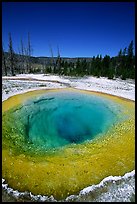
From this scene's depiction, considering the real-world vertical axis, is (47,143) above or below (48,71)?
below

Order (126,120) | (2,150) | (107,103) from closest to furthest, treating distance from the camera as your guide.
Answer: (2,150) < (126,120) < (107,103)

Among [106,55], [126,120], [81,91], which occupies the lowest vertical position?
[126,120]

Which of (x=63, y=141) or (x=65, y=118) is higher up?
(x=65, y=118)

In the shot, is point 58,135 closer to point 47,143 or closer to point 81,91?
point 47,143

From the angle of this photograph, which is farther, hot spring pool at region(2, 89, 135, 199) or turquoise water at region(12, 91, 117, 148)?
turquoise water at region(12, 91, 117, 148)

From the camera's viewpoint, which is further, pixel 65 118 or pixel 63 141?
pixel 65 118

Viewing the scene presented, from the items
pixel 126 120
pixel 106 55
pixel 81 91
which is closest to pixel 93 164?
pixel 126 120

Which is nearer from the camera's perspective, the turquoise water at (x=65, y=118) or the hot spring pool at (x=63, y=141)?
the hot spring pool at (x=63, y=141)

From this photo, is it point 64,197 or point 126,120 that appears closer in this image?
point 64,197
